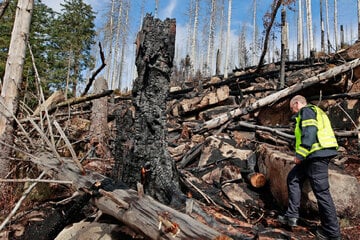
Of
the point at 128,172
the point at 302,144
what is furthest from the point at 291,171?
the point at 128,172

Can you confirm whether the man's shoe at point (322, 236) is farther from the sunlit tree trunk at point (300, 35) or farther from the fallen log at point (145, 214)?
the sunlit tree trunk at point (300, 35)

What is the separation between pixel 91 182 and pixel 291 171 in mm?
2834

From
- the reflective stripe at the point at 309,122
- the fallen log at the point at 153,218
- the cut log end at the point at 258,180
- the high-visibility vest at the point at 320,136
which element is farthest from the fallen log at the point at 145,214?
the cut log end at the point at 258,180

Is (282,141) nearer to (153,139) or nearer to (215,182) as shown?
(215,182)

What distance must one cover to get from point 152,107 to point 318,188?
2469mm

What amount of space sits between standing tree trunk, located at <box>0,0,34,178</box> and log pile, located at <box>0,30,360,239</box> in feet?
Result: 0.88

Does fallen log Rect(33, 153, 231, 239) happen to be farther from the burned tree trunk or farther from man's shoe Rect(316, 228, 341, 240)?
man's shoe Rect(316, 228, 341, 240)

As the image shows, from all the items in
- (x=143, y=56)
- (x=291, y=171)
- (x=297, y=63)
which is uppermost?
(x=297, y=63)

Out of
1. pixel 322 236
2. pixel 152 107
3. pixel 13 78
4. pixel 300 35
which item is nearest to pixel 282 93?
pixel 322 236

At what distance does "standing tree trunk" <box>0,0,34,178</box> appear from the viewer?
4176 millimetres

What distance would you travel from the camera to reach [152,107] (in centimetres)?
328

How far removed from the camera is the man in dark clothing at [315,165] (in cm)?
319

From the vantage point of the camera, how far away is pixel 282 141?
5.92 m

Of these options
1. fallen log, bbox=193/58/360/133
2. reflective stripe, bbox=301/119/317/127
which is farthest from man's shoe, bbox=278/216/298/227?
fallen log, bbox=193/58/360/133
